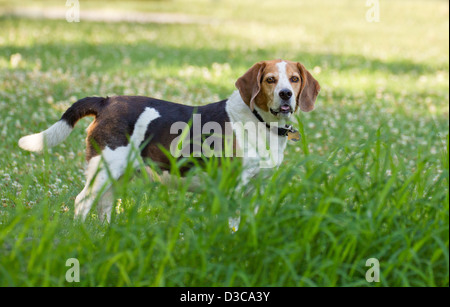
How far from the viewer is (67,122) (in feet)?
16.6

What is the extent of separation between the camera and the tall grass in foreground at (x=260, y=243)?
3.33 m

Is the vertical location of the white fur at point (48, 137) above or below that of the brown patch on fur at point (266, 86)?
below

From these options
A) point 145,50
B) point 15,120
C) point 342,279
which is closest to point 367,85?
point 145,50

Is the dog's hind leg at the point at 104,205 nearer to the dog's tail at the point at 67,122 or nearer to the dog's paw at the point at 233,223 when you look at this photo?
the dog's tail at the point at 67,122

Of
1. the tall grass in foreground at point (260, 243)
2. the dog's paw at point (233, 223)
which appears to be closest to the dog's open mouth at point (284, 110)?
the tall grass in foreground at point (260, 243)

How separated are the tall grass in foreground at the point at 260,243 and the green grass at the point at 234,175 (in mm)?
11

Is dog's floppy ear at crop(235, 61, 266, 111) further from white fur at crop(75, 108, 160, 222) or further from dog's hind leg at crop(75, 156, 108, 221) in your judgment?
dog's hind leg at crop(75, 156, 108, 221)

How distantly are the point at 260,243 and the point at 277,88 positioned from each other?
1737mm

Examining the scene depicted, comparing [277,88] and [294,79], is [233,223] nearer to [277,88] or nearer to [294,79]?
[277,88]

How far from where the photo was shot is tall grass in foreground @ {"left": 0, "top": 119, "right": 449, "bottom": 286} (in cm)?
333

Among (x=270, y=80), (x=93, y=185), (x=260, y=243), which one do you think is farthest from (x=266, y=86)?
(x=260, y=243)

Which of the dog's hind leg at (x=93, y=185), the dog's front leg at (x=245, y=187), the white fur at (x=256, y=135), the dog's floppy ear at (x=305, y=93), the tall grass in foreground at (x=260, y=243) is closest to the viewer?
the tall grass in foreground at (x=260, y=243)

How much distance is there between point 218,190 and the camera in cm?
348
